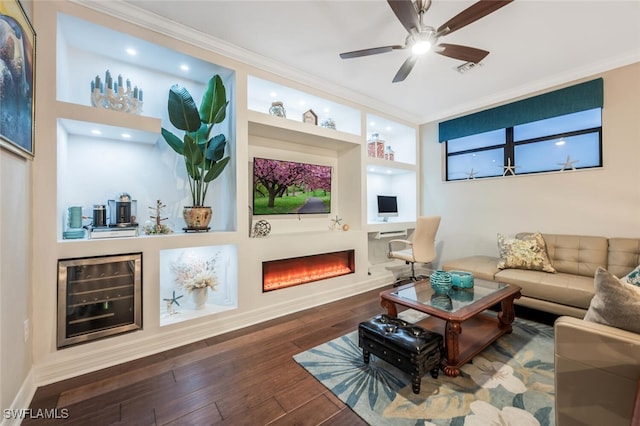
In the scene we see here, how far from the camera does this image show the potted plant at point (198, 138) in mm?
2400

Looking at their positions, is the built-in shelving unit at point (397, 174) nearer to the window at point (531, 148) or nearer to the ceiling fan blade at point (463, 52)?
the window at point (531, 148)

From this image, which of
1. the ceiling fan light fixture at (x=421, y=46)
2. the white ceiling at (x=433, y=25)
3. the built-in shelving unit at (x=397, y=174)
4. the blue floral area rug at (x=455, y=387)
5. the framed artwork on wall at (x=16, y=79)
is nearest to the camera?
the framed artwork on wall at (x=16, y=79)

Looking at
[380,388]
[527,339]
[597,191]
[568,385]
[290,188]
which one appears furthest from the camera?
[290,188]

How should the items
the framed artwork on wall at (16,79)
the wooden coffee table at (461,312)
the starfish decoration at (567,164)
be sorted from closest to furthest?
the framed artwork on wall at (16,79)
the wooden coffee table at (461,312)
the starfish decoration at (567,164)

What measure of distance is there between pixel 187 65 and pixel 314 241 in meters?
2.45

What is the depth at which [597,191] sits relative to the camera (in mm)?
3076

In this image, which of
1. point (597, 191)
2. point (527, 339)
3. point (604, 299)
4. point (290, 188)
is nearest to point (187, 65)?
point (290, 188)

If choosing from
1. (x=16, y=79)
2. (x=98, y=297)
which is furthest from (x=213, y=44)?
(x=98, y=297)

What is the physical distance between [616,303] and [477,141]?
3689 millimetres

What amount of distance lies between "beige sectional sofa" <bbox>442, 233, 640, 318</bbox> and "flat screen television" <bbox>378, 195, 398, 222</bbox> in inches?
68.9

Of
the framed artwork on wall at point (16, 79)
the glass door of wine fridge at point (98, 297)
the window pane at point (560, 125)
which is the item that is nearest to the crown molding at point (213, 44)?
the framed artwork on wall at point (16, 79)

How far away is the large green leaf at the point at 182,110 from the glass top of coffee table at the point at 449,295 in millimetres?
2536

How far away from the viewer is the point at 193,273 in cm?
263

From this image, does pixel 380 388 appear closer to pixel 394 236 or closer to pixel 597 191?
pixel 394 236
